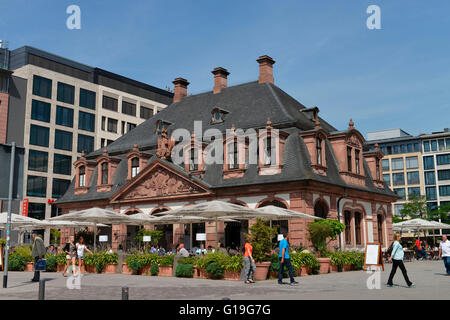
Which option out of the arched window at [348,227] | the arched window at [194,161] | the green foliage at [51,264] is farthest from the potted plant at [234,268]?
the arched window at [348,227]

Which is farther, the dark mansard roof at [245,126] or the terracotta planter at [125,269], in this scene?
the dark mansard roof at [245,126]

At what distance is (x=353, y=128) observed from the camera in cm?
3531

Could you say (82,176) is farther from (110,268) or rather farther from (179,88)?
(110,268)

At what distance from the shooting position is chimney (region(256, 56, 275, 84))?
3900 centimetres

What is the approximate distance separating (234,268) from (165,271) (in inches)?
174

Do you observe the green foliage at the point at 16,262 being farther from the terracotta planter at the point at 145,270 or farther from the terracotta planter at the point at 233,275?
the terracotta planter at the point at 233,275

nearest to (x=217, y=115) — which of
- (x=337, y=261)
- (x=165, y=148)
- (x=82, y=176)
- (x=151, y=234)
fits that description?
(x=165, y=148)

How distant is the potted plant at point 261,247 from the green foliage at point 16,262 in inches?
546

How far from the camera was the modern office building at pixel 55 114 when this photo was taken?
58.5 meters

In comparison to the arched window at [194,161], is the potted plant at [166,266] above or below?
below

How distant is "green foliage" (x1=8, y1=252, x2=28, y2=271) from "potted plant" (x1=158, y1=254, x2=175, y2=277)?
8944mm

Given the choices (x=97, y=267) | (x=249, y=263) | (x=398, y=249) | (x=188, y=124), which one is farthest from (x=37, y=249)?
(x=188, y=124)

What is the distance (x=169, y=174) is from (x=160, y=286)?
18.1 meters

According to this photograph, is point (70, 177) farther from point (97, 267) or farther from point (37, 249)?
point (37, 249)
